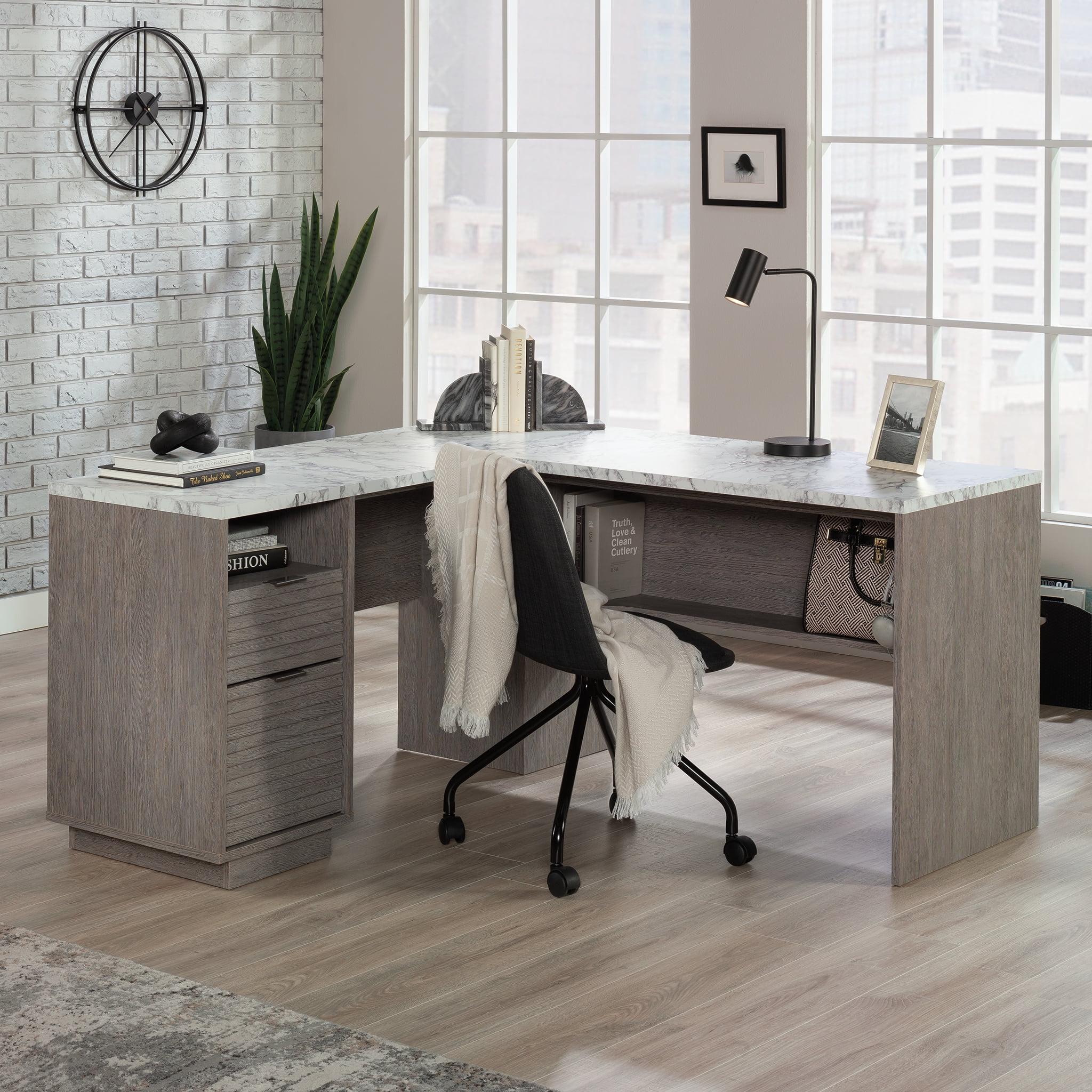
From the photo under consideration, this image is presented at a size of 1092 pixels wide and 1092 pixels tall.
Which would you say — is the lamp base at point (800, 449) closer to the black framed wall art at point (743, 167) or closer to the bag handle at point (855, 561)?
the bag handle at point (855, 561)

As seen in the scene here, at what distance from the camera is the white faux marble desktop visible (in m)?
3.41

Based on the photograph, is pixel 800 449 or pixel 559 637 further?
pixel 800 449

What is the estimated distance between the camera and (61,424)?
5691mm

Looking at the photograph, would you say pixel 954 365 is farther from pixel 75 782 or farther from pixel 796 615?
pixel 75 782

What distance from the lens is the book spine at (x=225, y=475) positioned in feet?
11.4

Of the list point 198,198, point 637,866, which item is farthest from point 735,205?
point 637,866

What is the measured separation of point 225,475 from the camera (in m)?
3.56

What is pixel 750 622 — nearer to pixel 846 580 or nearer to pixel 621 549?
pixel 846 580

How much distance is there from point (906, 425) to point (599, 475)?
25.7 inches

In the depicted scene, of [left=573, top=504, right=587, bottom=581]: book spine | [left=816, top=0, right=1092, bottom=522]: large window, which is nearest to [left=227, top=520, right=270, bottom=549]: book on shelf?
[left=573, top=504, right=587, bottom=581]: book spine

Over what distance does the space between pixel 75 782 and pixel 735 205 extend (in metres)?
2.92

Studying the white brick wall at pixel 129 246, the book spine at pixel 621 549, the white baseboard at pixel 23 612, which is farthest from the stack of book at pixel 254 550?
the white baseboard at pixel 23 612

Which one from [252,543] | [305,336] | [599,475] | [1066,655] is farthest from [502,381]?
[305,336]

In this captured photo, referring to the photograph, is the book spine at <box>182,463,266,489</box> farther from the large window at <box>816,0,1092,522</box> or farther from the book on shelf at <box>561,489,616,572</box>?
the large window at <box>816,0,1092,522</box>
